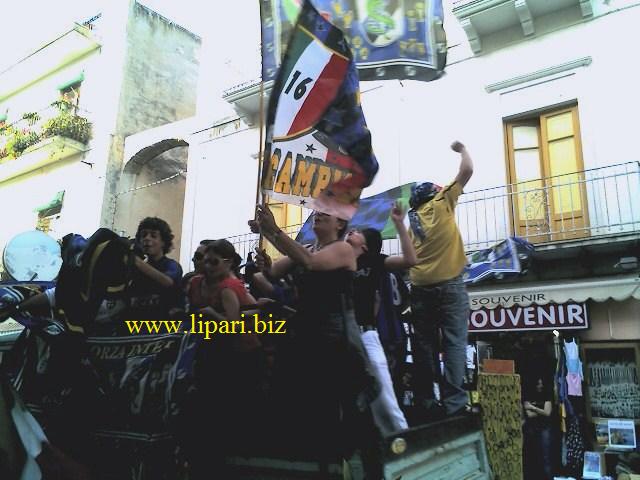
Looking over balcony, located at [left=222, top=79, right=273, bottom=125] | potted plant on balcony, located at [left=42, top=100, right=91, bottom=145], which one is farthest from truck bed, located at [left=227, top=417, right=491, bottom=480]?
potted plant on balcony, located at [left=42, top=100, right=91, bottom=145]

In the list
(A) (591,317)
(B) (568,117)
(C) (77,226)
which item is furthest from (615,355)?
(C) (77,226)

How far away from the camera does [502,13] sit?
10203 millimetres

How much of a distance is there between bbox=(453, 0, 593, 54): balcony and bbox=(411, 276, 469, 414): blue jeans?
7981mm

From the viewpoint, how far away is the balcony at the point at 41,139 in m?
16.4

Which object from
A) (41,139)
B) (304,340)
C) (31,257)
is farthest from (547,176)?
(41,139)

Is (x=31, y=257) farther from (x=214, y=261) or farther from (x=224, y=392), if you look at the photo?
(x=224, y=392)

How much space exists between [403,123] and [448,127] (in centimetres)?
105

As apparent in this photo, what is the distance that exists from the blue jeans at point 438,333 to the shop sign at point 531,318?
229 inches

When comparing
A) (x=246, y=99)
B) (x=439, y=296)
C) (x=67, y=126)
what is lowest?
(x=439, y=296)

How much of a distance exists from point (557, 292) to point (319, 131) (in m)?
6.85

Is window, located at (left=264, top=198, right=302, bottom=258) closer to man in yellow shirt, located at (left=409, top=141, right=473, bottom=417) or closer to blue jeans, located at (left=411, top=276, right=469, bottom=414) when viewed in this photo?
man in yellow shirt, located at (left=409, top=141, right=473, bottom=417)

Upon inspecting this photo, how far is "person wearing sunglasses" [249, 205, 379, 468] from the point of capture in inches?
89.7

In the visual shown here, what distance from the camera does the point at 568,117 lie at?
9.84 metres

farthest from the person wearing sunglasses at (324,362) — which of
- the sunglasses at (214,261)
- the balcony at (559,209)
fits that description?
the balcony at (559,209)
